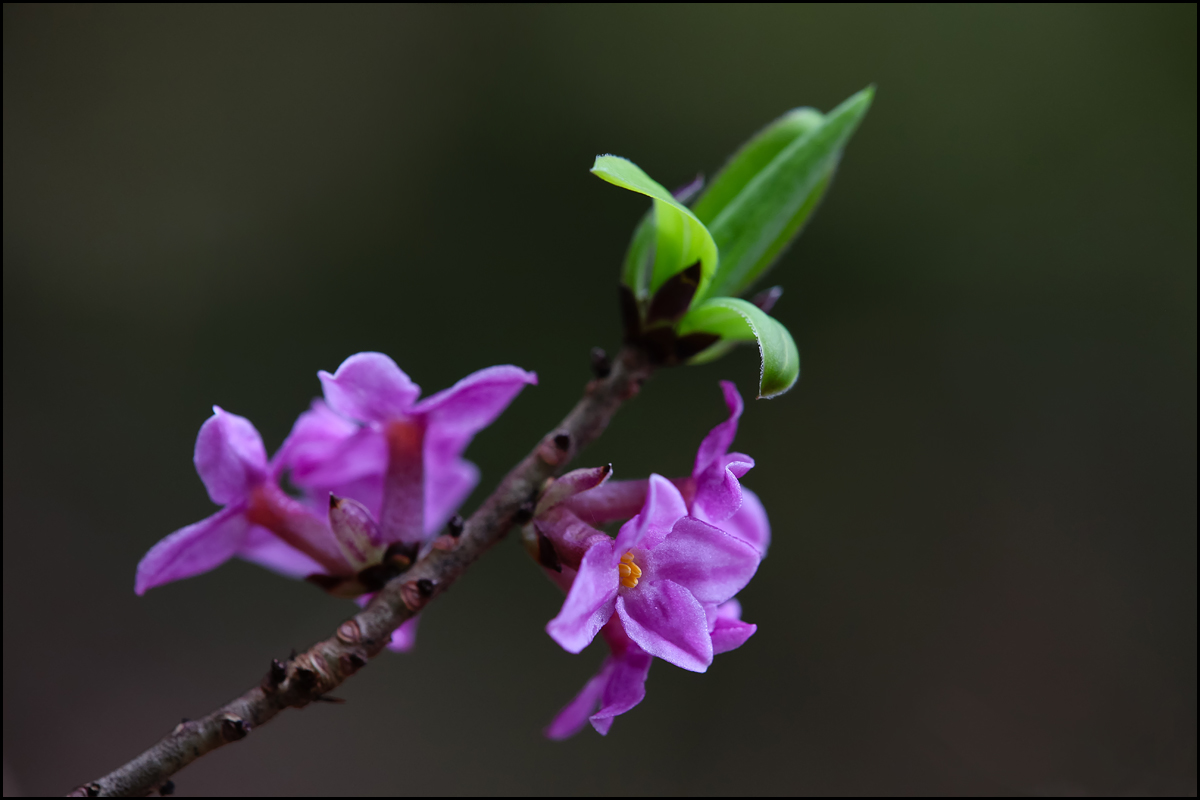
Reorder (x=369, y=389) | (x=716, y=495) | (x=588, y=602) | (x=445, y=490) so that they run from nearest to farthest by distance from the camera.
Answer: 1. (x=588, y=602)
2. (x=716, y=495)
3. (x=369, y=389)
4. (x=445, y=490)

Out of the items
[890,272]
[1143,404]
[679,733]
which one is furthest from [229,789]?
[1143,404]

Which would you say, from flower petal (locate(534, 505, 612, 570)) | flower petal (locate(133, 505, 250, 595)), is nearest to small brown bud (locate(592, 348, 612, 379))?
flower petal (locate(534, 505, 612, 570))

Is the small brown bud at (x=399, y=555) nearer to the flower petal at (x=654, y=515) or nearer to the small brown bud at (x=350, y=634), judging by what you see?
the small brown bud at (x=350, y=634)

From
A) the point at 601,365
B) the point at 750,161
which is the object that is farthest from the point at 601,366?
the point at 750,161

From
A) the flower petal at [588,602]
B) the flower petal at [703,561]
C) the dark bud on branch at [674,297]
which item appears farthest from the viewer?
the dark bud on branch at [674,297]

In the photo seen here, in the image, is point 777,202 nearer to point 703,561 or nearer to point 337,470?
point 703,561

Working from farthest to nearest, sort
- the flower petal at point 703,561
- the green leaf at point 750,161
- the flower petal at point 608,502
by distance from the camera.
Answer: the green leaf at point 750,161
the flower petal at point 608,502
the flower petal at point 703,561

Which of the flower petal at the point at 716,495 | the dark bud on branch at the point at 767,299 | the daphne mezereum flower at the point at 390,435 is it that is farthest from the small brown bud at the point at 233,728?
the dark bud on branch at the point at 767,299
